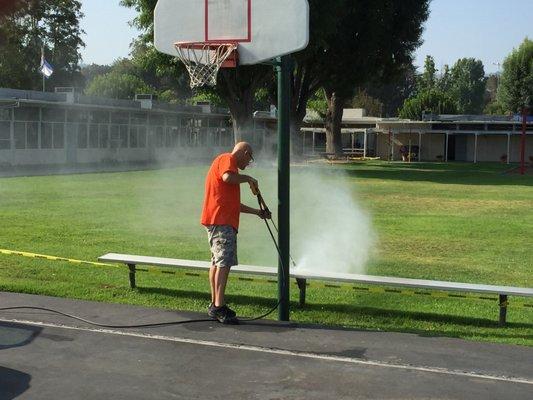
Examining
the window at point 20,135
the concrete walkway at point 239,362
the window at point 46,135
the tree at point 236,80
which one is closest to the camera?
the concrete walkway at point 239,362

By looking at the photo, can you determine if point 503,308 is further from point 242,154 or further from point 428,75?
point 428,75

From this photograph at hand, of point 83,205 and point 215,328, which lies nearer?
point 215,328

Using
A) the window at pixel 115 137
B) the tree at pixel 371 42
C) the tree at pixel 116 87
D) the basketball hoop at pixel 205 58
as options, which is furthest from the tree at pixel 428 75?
the basketball hoop at pixel 205 58

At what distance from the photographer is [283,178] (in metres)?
7.41

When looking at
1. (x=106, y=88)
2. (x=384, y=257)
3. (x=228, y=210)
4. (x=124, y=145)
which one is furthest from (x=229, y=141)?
(x=228, y=210)

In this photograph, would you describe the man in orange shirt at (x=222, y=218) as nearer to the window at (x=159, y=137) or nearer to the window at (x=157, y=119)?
the window at (x=157, y=119)

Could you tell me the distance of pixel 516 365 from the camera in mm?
6125

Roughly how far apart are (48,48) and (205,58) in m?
66.9

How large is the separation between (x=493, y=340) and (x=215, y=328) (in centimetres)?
265

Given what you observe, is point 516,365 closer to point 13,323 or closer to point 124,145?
point 13,323

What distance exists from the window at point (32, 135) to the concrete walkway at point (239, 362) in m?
36.8

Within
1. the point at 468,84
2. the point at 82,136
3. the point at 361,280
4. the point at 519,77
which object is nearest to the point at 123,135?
the point at 82,136

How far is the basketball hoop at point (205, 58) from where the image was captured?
26.8 ft

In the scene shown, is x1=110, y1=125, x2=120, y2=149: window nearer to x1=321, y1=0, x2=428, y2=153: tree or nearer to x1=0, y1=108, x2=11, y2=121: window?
x1=0, y1=108, x2=11, y2=121: window
